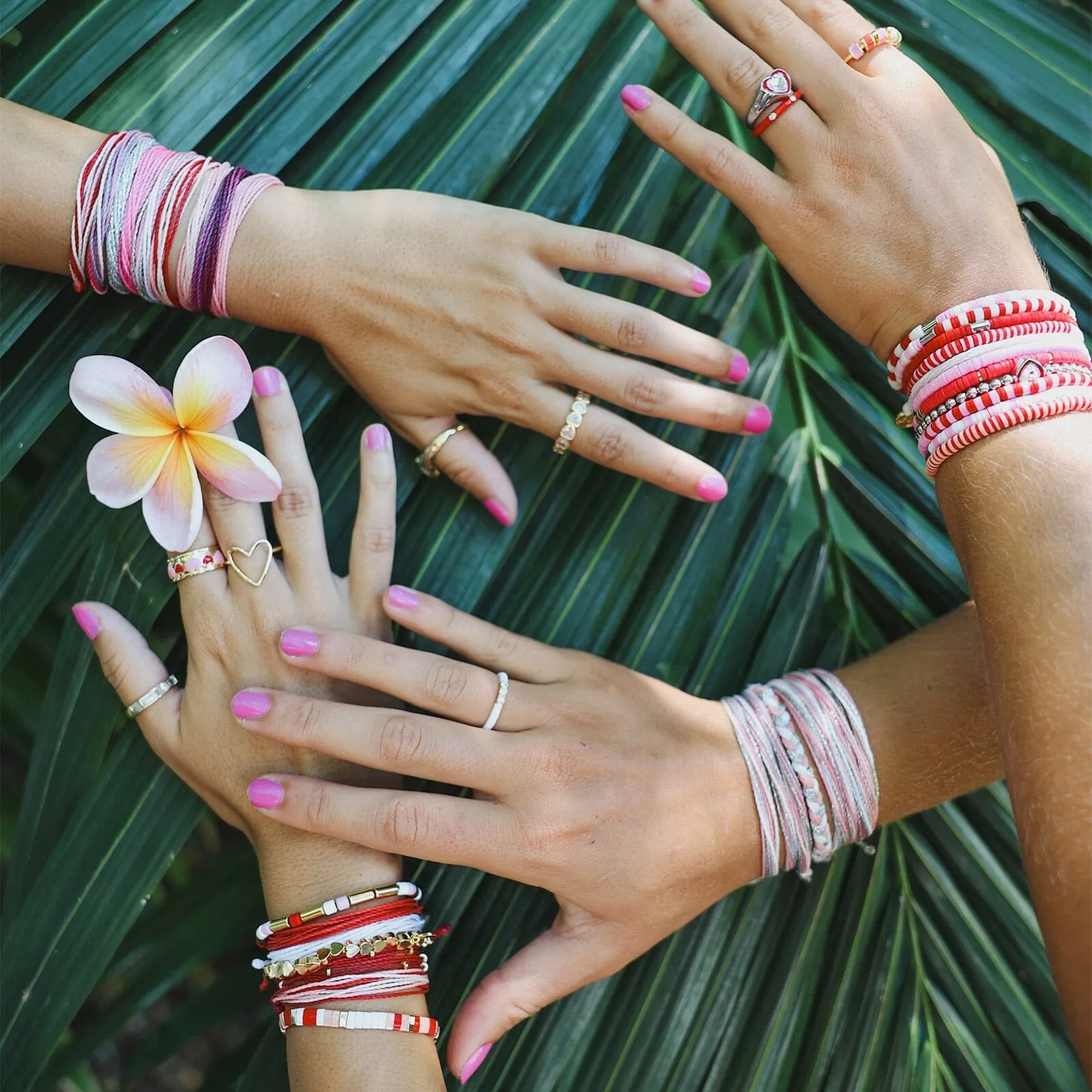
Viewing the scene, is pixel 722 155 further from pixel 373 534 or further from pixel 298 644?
pixel 298 644

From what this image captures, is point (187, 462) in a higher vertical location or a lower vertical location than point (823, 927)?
higher

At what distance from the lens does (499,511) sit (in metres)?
1.01

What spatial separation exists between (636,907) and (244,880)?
1.44 ft

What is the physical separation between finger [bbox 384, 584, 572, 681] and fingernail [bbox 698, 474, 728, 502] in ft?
0.75

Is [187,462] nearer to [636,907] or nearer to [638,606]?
[638,606]

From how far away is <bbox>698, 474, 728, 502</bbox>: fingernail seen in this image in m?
1.00

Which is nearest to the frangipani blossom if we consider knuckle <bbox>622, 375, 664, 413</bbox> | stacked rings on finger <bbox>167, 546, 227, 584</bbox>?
stacked rings on finger <bbox>167, 546, 227, 584</bbox>

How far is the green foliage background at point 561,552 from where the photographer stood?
963 millimetres

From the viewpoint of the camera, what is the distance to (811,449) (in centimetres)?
110


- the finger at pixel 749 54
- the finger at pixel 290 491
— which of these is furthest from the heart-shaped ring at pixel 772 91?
the finger at pixel 290 491

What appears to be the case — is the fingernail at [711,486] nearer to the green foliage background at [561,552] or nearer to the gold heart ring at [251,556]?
the green foliage background at [561,552]

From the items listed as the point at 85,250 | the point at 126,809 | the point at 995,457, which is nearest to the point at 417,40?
the point at 85,250

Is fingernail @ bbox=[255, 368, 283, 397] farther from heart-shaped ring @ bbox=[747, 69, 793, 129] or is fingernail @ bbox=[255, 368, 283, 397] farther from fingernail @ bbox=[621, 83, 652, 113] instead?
heart-shaped ring @ bbox=[747, 69, 793, 129]

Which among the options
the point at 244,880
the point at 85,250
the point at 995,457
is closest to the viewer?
the point at 995,457
